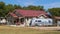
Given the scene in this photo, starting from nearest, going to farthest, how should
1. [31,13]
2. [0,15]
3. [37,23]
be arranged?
[37,23], [31,13], [0,15]

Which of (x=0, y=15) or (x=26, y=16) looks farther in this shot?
(x=0, y=15)

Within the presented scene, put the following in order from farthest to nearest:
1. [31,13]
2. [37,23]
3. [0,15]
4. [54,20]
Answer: [0,15] < [31,13] < [54,20] < [37,23]

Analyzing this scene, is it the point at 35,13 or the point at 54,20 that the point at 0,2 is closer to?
the point at 35,13

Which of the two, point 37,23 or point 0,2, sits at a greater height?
point 0,2

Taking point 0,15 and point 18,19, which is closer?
point 18,19

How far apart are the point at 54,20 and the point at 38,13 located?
632cm

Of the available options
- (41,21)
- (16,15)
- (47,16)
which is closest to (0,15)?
(16,15)

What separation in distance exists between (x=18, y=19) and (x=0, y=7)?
2357cm

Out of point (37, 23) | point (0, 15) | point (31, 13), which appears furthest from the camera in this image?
point (0, 15)

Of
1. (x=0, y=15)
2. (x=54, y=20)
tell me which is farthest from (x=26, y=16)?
(x=0, y=15)

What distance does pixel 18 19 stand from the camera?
64.0m

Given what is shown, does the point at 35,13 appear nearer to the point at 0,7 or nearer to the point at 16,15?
the point at 16,15

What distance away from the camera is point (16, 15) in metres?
65.5

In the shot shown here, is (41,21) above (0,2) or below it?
below
